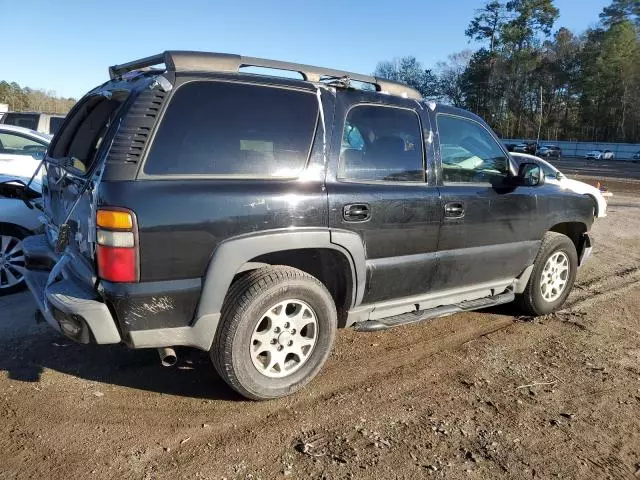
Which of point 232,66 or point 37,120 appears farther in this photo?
point 37,120

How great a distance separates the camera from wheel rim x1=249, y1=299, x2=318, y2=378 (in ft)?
10.8

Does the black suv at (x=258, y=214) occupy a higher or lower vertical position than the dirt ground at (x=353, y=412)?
higher

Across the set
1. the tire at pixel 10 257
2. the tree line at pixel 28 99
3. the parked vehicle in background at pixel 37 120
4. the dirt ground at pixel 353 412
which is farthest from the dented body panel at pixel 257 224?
the tree line at pixel 28 99

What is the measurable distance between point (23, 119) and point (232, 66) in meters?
13.8

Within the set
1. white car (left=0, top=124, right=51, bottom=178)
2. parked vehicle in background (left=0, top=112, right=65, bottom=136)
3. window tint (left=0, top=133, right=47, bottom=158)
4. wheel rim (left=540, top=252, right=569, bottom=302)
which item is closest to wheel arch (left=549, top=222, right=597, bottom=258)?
wheel rim (left=540, top=252, right=569, bottom=302)

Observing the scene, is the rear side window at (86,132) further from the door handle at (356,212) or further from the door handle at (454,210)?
the door handle at (454,210)

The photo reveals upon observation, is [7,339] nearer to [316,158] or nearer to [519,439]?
[316,158]

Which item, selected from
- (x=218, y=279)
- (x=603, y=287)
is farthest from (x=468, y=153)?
(x=603, y=287)

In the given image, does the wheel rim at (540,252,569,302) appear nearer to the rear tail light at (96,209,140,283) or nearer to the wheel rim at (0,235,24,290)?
the rear tail light at (96,209,140,283)

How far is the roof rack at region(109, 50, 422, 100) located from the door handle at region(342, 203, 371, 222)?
89cm

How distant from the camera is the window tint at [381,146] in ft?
11.9

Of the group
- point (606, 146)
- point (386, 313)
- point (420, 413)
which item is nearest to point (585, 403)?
point (420, 413)

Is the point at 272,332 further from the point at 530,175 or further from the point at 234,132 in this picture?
the point at 530,175

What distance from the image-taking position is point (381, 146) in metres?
3.83
